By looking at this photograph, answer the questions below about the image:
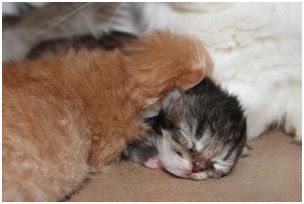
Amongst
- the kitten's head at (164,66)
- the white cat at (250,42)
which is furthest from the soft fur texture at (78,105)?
the white cat at (250,42)

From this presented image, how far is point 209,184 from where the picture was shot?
1.05 meters

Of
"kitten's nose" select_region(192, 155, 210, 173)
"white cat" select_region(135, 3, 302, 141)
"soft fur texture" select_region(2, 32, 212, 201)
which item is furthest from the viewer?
"white cat" select_region(135, 3, 302, 141)

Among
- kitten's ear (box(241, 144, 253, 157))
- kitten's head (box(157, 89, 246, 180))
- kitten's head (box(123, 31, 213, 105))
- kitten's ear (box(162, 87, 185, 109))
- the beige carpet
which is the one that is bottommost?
the beige carpet

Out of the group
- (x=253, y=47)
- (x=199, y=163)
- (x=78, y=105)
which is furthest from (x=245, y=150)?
(x=78, y=105)

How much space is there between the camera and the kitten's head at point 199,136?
1.06 meters

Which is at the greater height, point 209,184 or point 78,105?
point 78,105

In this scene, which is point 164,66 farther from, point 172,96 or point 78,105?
point 78,105

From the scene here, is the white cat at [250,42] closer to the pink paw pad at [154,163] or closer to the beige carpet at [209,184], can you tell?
the beige carpet at [209,184]

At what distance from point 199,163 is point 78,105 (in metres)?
0.28

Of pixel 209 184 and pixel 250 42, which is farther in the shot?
pixel 250 42

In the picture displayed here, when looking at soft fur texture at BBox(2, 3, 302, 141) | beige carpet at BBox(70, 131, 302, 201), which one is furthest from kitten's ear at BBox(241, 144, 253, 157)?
soft fur texture at BBox(2, 3, 302, 141)

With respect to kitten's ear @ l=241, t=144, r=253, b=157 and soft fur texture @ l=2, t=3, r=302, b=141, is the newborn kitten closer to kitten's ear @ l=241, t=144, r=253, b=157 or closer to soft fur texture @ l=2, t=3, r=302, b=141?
kitten's ear @ l=241, t=144, r=253, b=157

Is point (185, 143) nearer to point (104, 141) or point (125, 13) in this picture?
point (104, 141)

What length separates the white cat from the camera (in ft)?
4.07
